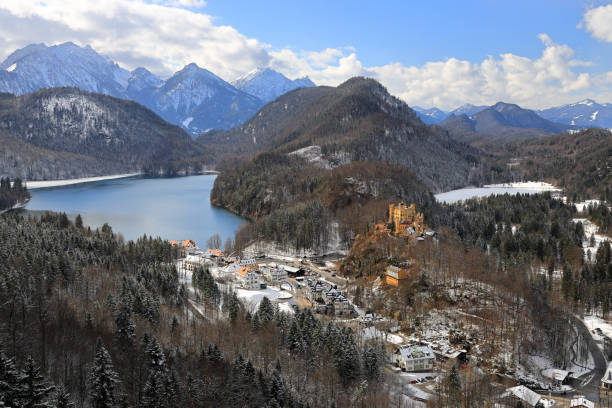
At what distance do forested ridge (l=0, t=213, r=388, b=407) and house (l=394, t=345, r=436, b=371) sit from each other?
191 centimetres

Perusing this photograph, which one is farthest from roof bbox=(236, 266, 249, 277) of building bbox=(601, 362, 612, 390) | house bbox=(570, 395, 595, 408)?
building bbox=(601, 362, 612, 390)

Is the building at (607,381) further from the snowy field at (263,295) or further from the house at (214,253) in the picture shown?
the house at (214,253)

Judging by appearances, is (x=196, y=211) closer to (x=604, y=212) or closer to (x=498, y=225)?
(x=498, y=225)

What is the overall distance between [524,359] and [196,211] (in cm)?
8827

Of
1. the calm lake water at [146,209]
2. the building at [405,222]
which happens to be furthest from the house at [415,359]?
the calm lake water at [146,209]

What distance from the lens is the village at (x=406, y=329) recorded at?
3065 centimetres

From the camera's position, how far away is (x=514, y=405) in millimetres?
27656

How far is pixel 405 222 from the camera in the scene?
5856cm

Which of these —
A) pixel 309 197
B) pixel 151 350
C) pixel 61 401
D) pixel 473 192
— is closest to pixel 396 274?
pixel 151 350

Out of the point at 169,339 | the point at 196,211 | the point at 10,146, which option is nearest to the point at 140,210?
the point at 196,211

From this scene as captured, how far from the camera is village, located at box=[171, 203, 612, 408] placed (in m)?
30.6

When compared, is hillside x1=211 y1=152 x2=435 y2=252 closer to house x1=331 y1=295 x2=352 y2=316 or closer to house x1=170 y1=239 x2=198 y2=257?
house x1=170 y1=239 x2=198 y2=257

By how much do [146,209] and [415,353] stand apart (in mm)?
90609

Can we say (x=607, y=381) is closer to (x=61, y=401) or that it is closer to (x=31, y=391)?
(x=61, y=401)
